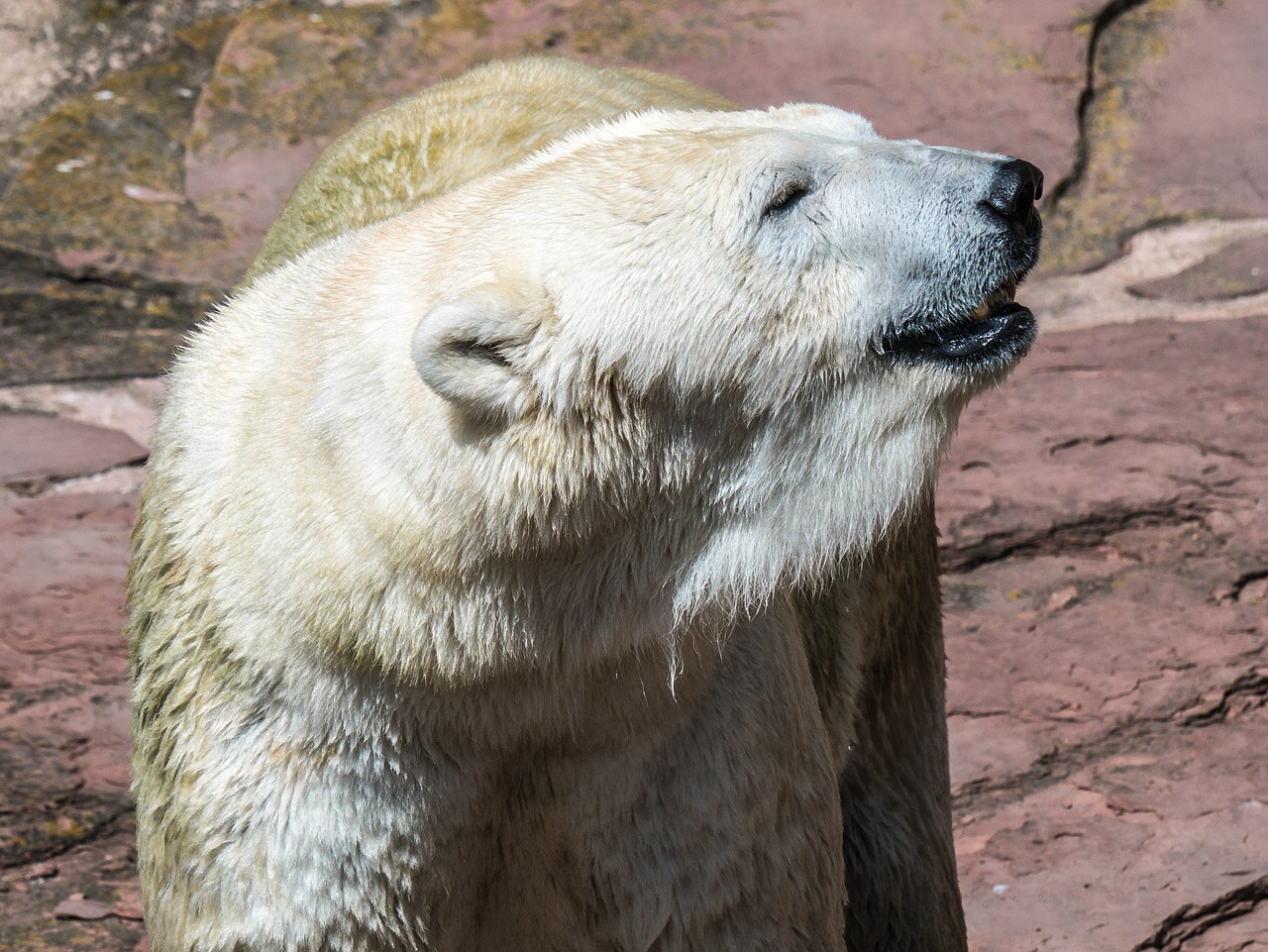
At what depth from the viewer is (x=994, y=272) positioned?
1261mm

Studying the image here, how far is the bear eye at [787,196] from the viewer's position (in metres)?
1.25

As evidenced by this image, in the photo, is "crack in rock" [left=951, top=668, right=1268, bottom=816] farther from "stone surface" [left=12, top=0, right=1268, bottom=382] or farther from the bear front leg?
"stone surface" [left=12, top=0, right=1268, bottom=382]

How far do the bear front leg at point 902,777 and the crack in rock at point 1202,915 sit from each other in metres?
0.27

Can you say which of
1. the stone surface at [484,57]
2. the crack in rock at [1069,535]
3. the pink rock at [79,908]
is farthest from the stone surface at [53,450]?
the crack in rock at [1069,535]

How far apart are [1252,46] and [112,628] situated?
3137 millimetres

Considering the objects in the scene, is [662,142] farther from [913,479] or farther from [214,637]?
[214,637]

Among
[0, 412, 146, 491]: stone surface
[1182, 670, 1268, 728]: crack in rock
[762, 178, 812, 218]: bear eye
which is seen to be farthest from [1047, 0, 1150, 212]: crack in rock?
[762, 178, 812, 218]: bear eye

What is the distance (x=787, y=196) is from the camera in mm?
1255

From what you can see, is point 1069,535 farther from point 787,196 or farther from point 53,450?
point 53,450

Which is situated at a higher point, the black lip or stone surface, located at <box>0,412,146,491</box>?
the black lip

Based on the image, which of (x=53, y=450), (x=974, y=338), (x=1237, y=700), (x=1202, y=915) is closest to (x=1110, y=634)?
(x=1237, y=700)

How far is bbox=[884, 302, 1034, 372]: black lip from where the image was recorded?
50.0 inches

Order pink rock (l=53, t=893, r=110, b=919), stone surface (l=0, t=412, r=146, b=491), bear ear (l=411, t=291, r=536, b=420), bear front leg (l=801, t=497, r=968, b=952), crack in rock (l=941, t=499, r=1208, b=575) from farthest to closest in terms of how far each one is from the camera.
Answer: stone surface (l=0, t=412, r=146, b=491) < crack in rock (l=941, t=499, r=1208, b=575) < pink rock (l=53, t=893, r=110, b=919) < bear front leg (l=801, t=497, r=968, b=952) < bear ear (l=411, t=291, r=536, b=420)

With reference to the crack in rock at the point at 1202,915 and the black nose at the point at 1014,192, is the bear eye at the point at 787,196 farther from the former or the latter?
the crack in rock at the point at 1202,915
